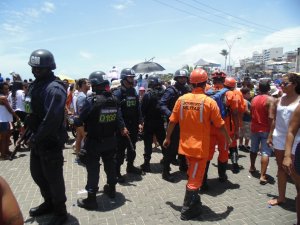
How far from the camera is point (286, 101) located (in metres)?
4.34

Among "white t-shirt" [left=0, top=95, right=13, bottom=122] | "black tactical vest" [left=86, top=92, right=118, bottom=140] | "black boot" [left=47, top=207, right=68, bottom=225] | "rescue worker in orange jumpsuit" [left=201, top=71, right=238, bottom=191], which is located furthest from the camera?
"white t-shirt" [left=0, top=95, right=13, bottom=122]

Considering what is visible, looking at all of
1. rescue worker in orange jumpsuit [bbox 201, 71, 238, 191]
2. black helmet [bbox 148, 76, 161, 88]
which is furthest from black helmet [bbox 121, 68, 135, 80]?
rescue worker in orange jumpsuit [bbox 201, 71, 238, 191]

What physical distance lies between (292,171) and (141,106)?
350cm

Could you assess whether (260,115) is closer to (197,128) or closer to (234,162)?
(234,162)

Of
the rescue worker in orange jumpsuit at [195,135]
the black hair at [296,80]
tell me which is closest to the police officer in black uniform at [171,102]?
the rescue worker in orange jumpsuit at [195,135]

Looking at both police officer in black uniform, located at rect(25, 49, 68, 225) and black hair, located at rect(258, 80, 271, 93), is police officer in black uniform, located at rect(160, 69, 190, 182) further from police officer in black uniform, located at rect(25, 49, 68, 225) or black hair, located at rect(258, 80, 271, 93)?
police officer in black uniform, located at rect(25, 49, 68, 225)

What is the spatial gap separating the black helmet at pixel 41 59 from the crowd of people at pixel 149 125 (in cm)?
1

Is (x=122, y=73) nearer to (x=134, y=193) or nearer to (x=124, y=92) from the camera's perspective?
(x=124, y=92)

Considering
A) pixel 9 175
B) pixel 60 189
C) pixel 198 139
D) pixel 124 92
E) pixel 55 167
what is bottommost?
pixel 9 175

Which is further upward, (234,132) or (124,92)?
(124,92)

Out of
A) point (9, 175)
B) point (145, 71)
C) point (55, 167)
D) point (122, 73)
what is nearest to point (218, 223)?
point (55, 167)

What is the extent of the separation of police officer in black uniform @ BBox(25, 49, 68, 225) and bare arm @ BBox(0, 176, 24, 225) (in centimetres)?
206

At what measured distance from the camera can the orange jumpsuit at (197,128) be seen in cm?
409

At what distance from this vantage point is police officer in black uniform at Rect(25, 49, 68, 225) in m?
3.67
